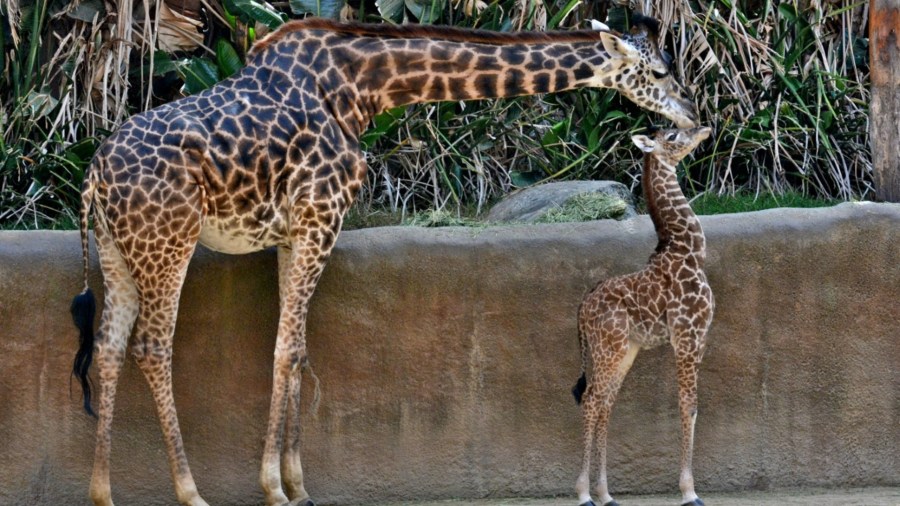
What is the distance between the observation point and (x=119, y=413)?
676 centimetres

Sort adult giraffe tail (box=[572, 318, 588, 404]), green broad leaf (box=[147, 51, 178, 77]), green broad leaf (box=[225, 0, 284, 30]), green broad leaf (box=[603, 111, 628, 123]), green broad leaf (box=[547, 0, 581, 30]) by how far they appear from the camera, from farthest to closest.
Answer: green broad leaf (box=[603, 111, 628, 123])
green broad leaf (box=[547, 0, 581, 30])
green broad leaf (box=[147, 51, 178, 77])
green broad leaf (box=[225, 0, 284, 30])
adult giraffe tail (box=[572, 318, 588, 404])

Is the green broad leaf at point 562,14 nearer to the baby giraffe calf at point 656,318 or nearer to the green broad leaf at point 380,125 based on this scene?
the green broad leaf at point 380,125

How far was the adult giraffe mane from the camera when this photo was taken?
6801 mm

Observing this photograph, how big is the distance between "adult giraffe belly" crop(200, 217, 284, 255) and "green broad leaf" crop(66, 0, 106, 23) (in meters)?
3.28

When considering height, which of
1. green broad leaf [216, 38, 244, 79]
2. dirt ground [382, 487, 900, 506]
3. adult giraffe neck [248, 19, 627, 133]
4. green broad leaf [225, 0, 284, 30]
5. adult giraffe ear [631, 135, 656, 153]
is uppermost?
adult giraffe neck [248, 19, 627, 133]

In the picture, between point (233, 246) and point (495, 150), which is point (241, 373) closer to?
point (233, 246)

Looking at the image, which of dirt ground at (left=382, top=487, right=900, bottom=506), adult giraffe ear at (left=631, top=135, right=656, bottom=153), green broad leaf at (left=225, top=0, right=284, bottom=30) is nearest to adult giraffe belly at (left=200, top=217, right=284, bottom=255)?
dirt ground at (left=382, top=487, right=900, bottom=506)

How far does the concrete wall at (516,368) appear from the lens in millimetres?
6816

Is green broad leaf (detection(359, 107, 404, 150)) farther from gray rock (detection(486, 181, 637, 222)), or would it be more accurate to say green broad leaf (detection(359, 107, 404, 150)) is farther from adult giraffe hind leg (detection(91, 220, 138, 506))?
adult giraffe hind leg (detection(91, 220, 138, 506))

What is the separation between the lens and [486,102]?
378 inches

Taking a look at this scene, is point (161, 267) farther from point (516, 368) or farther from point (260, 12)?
point (260, 12)

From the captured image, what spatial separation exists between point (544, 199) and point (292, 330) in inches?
88.8

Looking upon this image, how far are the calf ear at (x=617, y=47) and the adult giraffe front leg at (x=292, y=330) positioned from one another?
5.62ft

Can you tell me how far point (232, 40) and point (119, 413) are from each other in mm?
3791
